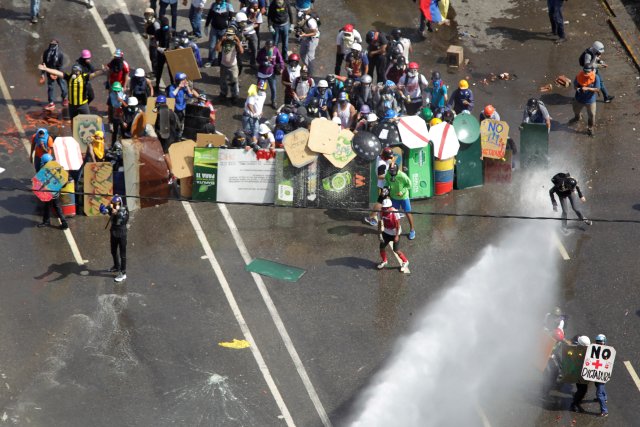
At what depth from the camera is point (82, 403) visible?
1950 cm

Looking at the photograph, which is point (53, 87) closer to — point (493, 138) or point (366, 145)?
point (366, 145)

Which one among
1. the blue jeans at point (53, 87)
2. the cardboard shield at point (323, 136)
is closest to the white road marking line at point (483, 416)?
the cardboard shield at point (323, 136)

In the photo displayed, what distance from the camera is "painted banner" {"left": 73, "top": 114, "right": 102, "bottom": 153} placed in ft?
78.6

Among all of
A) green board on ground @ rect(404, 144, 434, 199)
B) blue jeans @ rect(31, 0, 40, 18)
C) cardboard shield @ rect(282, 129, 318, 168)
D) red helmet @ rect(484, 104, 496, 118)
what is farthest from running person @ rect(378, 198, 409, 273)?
blue jeans @ rect(31, 0, 40, 18)

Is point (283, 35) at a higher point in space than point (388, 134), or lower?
higher

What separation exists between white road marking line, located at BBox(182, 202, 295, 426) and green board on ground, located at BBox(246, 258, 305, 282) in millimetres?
609

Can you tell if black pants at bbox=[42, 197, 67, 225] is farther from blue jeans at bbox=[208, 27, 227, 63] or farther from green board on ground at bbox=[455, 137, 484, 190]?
green board on ground at bbox=[455, 137, 484, 190]

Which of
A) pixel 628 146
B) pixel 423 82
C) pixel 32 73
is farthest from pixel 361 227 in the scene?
pixel 32 73

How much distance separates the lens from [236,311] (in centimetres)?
2142

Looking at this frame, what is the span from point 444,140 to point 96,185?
6.76 metres

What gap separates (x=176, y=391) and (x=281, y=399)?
170cm

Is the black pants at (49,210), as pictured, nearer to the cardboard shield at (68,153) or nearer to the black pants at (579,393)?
the cardboard shield at (68,153)

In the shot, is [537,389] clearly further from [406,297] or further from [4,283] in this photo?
[4,283]

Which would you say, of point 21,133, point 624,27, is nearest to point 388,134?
point 21,133
